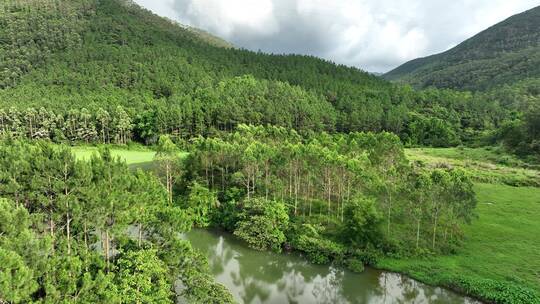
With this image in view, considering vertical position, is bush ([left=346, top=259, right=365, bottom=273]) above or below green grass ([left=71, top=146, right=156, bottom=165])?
below

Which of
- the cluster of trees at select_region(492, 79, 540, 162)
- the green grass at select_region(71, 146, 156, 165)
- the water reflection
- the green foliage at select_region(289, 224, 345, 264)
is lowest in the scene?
the water reflection

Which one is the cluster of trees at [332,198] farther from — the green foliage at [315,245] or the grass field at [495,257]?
the grass field at [495,257]

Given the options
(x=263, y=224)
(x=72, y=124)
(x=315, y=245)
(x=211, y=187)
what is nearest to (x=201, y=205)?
(x=211, y=187)

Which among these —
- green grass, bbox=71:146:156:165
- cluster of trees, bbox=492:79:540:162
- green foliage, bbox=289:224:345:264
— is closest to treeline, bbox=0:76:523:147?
green grass, bbox=71:146:156:165

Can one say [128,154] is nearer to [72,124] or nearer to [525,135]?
[72,124]

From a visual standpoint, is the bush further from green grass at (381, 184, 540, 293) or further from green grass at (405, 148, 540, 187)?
green grass at (405, 148, 540, 187)

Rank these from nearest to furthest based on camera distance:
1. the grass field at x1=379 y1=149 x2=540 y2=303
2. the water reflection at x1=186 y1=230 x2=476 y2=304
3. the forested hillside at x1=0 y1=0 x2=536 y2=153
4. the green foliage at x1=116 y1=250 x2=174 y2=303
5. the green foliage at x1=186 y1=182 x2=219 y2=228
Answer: the green foliage at x1=116 y1=250 x2=174 y2=303
the water reflection at x1=186 y1=230 x2=476 y2=304
the grass field at x1=379 y1=149 x2=540 y2=303
the green foliage at x1=186 y1=182 x2=219 y2=228
the forested hillside at x1=0 y1=0 x2=536 y2=153
